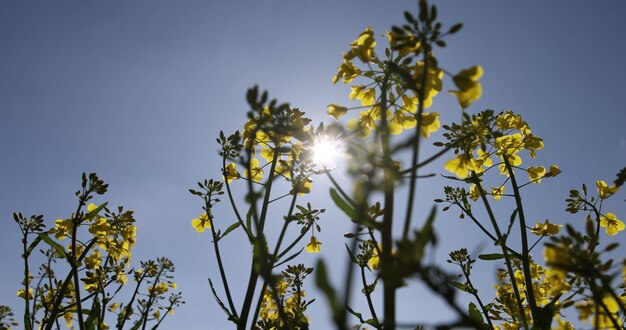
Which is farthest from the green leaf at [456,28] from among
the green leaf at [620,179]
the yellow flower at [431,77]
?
the green leaf at [620,179]

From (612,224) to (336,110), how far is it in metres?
4.02

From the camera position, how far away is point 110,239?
163 inches

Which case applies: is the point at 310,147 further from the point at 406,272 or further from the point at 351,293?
the point at 351,293

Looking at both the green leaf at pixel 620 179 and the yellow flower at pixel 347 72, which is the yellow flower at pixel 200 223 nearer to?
the yellow flower at pixel 347 72

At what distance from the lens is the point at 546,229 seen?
4.06 metres

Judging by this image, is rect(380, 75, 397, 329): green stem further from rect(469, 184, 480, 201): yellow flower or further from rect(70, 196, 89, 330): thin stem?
rect(469, 184, 480, 201): yellow flower

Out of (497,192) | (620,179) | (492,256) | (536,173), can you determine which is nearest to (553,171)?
(536,173)

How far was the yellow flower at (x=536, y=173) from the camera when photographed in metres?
4.38

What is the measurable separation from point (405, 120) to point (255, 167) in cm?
173

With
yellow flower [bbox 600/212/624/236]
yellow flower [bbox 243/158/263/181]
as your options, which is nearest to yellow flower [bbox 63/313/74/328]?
yellow flower [bbox 243/158/263/181]

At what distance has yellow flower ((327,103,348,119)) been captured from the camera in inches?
96.8

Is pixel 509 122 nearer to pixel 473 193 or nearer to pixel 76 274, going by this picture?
pixel 473 193

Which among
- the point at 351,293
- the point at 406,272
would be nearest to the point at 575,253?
the point at 406,272

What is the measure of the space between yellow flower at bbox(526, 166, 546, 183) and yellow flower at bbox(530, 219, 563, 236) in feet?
1.67
